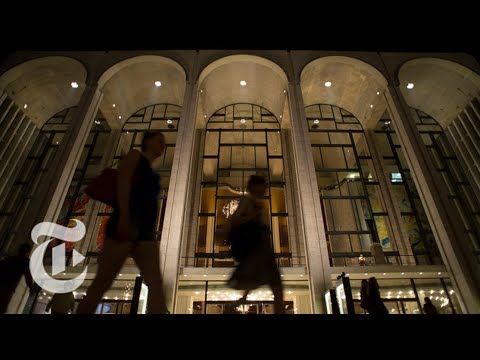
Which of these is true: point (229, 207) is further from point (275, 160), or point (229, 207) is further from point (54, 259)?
point (54, 259)

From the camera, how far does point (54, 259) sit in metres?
12.2

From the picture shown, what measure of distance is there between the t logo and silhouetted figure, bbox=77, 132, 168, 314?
384 inches

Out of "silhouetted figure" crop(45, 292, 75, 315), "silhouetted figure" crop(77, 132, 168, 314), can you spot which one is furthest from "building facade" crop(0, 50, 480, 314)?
"silhouetted figure" crop(77, 132, 168, 314)

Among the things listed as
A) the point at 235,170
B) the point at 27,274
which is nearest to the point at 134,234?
the point at 27,274

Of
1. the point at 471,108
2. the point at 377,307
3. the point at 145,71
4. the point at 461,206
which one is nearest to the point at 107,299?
the point at 377,307

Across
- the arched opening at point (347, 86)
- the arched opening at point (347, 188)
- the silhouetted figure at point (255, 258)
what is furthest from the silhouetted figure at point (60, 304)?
the arched opening at point (347, 86)

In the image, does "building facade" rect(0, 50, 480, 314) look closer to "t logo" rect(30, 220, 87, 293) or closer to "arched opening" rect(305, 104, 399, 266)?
"arched opening" rect(305, 104, 399, 266)

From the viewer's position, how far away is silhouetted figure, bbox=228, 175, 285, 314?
122 inches

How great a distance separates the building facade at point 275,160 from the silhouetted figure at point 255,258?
7165 millimetres

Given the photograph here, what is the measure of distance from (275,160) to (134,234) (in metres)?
15.7

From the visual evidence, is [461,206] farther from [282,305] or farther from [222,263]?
[282,305]

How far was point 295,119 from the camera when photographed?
1330 cm

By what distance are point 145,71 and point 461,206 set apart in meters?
18.5

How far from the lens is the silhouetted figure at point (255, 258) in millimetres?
3098
